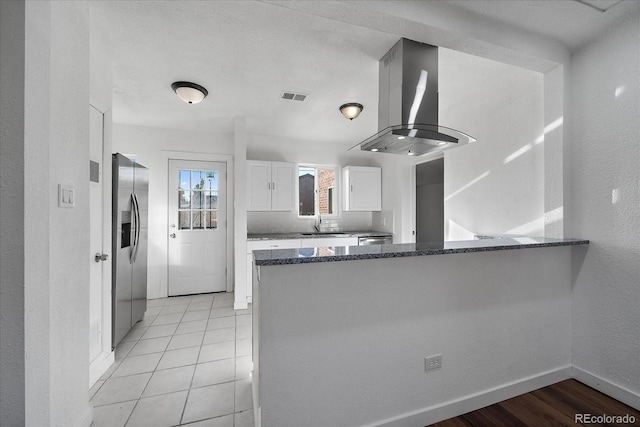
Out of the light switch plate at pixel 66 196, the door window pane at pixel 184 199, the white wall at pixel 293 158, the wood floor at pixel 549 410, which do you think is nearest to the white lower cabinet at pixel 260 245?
the white wall at pixel 293 158

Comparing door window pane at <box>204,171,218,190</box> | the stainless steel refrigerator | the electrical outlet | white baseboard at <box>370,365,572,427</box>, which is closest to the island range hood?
the electrical outlet

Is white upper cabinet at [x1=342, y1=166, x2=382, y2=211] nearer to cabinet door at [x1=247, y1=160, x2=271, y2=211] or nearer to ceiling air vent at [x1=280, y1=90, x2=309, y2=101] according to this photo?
cabinet door at [x1=247, y1=160, x2=271, y2=211]

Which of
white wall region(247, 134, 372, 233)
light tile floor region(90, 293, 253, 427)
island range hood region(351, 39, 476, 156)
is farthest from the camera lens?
white wall region(247, 134, 372, 233)

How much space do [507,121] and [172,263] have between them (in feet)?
15.0

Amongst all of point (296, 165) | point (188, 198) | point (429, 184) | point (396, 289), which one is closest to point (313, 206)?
point (296, 165)

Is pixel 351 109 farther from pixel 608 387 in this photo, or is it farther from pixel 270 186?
pixel 608 387

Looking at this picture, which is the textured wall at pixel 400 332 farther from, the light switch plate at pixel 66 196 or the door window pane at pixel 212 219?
the door window pane at pixel 212 219

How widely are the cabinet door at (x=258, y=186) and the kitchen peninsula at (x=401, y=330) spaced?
2.78m

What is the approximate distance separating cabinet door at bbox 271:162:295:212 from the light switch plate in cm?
296

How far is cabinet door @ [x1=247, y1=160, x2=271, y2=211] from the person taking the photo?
13.7 feet

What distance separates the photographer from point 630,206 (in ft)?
5.76

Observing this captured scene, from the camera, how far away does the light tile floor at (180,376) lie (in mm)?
1687

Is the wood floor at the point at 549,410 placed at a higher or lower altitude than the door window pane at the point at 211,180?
lower

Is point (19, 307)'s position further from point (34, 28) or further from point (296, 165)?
point (296, 165)
